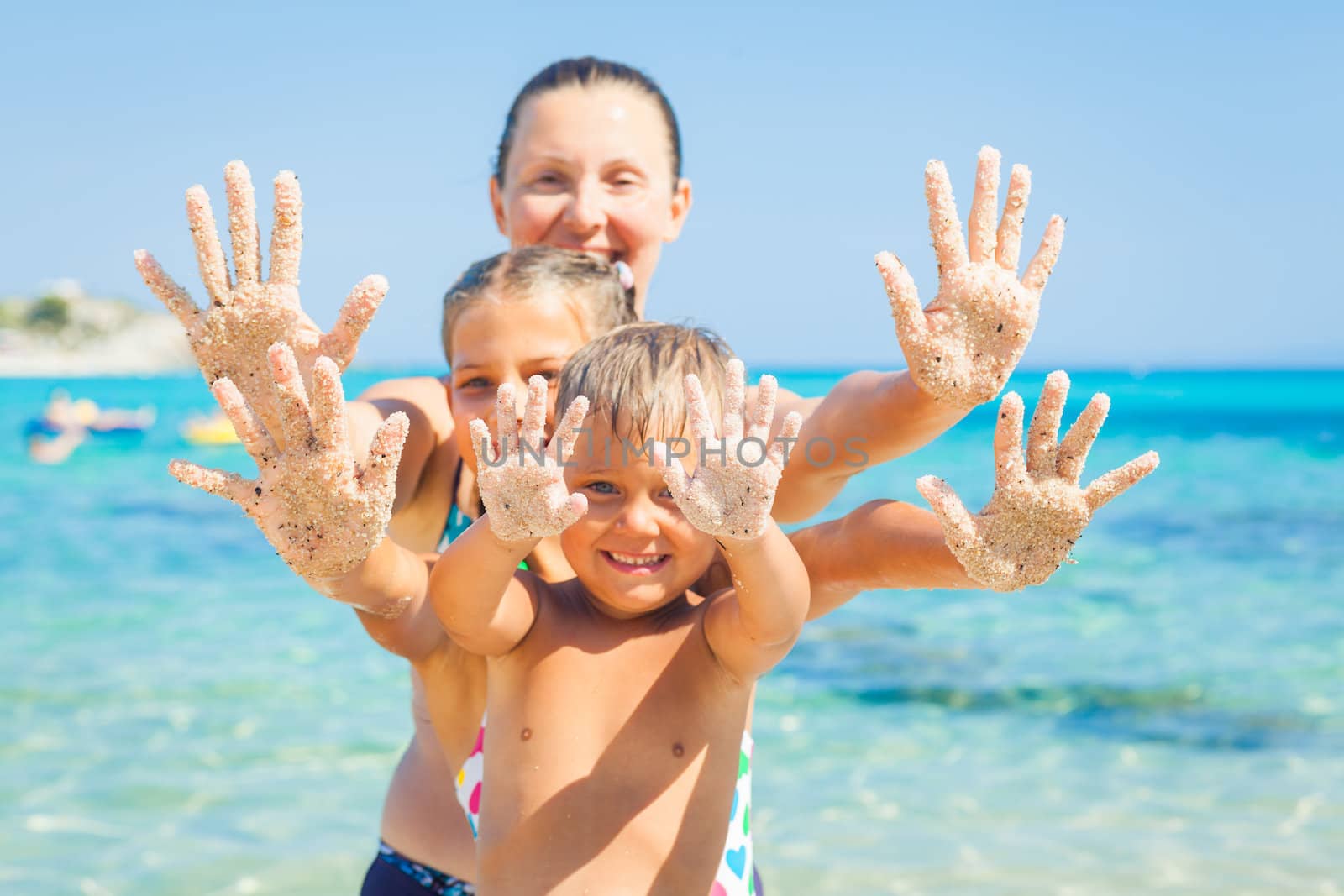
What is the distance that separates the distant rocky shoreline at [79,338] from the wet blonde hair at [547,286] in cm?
7856

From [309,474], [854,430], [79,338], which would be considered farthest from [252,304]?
[79,338]

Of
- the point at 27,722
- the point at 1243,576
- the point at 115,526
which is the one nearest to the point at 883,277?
the point at 27,722

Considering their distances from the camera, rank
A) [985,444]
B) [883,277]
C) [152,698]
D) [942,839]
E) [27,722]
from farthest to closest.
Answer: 1. [985,444]
2. [152,698]
3. [27,722]
4. [942,839]
5. [883,277]

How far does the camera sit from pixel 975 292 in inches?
64.1

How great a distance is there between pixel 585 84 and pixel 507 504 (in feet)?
4.71

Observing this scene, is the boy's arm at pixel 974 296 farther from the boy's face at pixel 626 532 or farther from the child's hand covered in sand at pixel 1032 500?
the boy's face at pixel 626 532

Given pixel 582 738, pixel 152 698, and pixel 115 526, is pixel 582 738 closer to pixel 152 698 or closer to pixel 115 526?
pixel 152 698

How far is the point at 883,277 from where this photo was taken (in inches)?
65.3

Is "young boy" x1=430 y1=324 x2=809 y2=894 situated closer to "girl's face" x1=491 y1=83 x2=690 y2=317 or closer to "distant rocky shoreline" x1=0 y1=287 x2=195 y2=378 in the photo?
"girl's face" x1=491 y1=83 x2=690 y2=317

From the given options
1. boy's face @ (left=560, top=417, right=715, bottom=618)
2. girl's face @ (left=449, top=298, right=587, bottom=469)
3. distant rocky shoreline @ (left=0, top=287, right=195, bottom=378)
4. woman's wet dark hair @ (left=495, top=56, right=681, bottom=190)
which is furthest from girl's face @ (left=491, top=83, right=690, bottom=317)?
distant rocky shoreline @ (left=0, top=287, right=195, bottom=378)

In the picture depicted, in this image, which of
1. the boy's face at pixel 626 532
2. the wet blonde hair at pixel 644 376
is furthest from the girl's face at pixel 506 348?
the boy's face at pixel 626 532

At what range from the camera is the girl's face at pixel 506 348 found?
2156mm

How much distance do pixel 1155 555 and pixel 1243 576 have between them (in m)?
1.13

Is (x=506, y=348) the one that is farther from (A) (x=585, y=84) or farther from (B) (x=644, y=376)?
(A) (x=585, y=84)
